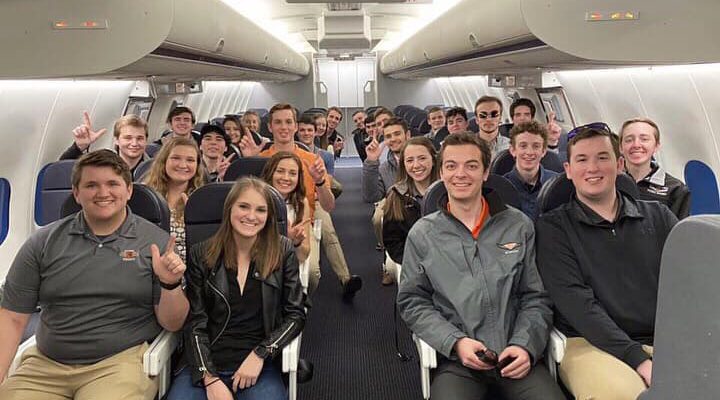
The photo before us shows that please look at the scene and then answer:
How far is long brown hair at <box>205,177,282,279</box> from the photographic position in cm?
291

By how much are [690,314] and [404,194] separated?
130 inches

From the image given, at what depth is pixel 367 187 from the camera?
5.88 meters

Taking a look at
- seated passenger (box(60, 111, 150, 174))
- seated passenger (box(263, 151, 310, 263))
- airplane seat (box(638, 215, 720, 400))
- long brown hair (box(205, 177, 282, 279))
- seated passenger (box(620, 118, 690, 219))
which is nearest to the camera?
airplane seat (box(638, 215, 720, 400))

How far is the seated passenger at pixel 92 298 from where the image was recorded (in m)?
2.61

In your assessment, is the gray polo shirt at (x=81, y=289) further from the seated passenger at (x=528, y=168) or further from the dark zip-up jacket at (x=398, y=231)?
the seated passenger at (x=528, y=168)

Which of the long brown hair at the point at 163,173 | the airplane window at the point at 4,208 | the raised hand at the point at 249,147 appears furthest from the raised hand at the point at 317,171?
the airplane window at the point at 4,208

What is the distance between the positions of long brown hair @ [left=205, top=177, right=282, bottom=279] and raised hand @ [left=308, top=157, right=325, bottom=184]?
1.91 metres

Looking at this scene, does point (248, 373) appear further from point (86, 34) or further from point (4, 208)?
point (4, 208)


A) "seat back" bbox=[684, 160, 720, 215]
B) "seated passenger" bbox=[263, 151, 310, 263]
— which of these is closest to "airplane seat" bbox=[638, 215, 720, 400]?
"seated passenger" bbox=[263, 151, 310, 263]

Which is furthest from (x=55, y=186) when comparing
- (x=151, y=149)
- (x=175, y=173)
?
(x=175, y=173)

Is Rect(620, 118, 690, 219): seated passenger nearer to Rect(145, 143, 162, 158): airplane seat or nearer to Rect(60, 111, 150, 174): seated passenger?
Rect(60, 111, 150, 174): seated passenger

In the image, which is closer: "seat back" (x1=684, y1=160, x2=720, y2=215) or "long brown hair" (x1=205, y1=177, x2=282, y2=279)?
"long brown hair" (x1=205, y1=177, x2=282, y2=279)

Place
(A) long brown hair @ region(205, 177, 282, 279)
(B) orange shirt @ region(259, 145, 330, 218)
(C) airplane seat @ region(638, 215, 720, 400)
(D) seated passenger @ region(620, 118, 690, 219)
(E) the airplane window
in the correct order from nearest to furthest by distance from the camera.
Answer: (C) airplane seat @ region(638, 215, 720, 400) < (A) long brown hair @ region(205, 177, 282, 279) < (D) seated passenger @ region(620, 118, 690, 219) < (B) orange shirt @ region(259, 145, 330, 218) < (E) the airplane window

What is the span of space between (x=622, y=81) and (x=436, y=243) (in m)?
5.67
